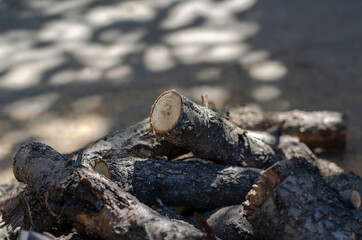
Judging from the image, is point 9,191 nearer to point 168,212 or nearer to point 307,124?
point 168,212

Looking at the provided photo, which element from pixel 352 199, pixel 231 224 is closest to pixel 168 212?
pixel 231 224

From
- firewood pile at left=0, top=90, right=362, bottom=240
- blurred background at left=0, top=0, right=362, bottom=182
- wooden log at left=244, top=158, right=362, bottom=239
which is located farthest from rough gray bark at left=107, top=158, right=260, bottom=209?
blurred background at left=0, top=0, right=362, bottom=182

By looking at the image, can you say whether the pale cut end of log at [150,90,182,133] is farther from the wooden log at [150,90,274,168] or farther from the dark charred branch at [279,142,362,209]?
the dark charred branch at [279,142,362,209]

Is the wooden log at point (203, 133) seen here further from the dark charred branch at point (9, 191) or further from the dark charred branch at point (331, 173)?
the dark charred branch at point (9, 191)

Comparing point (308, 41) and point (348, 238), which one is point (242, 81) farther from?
point (348, 238)

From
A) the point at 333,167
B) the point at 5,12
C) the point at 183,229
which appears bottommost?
the point at 333,167

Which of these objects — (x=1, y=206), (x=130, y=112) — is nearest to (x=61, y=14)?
(x=130, y=112)
